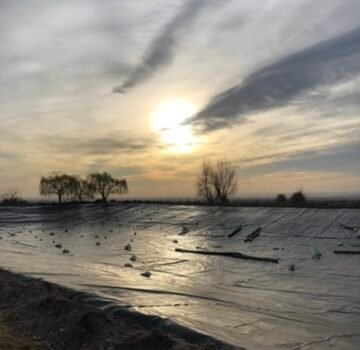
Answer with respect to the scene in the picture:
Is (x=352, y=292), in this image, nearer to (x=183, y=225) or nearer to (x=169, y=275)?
(x=169, y=275)

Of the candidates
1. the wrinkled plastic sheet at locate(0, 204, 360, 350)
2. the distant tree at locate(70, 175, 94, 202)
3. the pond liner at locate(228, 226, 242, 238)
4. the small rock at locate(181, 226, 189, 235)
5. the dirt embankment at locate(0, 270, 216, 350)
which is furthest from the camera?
the distant tree at locate(70, 175, 94, 202)

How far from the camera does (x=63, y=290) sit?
6.95 metres

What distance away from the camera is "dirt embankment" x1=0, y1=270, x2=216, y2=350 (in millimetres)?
4258

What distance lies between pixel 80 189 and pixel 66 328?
145 ft

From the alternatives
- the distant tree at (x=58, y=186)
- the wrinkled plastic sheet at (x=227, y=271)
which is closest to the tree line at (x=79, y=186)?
the distant tree at (x=58, y=186)

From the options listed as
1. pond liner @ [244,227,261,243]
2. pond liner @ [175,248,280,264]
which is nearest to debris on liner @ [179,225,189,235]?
pond liner @ [244,227,261,243]

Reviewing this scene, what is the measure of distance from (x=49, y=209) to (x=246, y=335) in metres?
25.5

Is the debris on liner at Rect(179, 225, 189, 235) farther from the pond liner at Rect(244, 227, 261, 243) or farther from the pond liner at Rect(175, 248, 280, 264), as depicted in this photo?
the pond liner at Rect(175, 248, 280, 264)

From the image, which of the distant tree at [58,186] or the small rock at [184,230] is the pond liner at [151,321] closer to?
the small rock at [184,230]

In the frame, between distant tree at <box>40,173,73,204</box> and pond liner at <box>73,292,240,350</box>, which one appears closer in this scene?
pond liner at <box>73,292,240,350</box>

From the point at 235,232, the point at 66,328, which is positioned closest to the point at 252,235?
the point at 235,232

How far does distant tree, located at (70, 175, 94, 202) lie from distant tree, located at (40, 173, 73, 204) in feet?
0.91

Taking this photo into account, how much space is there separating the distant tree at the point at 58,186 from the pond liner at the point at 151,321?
43.1 m

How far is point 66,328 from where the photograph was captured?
16.7 ft
